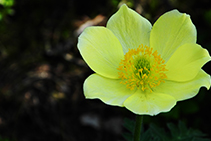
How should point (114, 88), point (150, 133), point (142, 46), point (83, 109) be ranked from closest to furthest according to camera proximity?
point (114, 88) < point (142, 46) < point (150, 133) < point (83, 109)

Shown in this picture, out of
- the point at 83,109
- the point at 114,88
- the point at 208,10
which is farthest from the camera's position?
the point at 83,109

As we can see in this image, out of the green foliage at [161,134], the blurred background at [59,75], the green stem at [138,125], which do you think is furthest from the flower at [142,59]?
the blurred background at [59,75]

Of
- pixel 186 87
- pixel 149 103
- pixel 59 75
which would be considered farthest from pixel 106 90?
pixel 59 75

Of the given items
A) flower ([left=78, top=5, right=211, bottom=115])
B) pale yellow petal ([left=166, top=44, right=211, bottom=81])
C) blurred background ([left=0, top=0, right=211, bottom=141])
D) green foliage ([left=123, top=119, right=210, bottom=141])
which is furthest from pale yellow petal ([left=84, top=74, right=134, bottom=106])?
blurred background ([left=0, top=0, right=211, bottom=141])

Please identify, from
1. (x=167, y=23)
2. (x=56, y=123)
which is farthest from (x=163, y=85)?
(x=56, y=123)

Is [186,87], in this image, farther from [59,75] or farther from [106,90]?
[59,75]

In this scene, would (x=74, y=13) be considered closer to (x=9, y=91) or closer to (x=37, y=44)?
(x=37, y=44)

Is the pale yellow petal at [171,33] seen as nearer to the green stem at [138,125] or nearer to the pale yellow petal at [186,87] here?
the pale yellow petal at [186,87]
